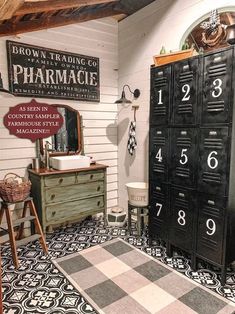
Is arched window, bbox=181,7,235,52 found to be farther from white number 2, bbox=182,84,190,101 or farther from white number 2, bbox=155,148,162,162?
white number 2, bbox=155,148,162,162

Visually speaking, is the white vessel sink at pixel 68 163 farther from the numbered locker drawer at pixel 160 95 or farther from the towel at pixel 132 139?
the numbered locker drawer at pixel 160 95

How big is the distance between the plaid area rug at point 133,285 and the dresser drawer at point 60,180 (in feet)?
2.75

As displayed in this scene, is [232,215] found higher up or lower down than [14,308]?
higher up

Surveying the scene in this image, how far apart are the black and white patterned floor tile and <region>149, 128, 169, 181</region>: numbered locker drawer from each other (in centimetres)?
89

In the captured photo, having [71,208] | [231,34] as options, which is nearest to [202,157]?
[231,34]

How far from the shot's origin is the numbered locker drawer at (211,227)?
2.07m

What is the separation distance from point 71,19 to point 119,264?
3.13 m

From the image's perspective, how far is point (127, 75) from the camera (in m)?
3.65

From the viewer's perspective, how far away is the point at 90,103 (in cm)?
360

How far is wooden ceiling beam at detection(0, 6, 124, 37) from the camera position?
9.05ft

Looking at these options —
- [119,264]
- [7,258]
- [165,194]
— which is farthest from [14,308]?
[165,194]

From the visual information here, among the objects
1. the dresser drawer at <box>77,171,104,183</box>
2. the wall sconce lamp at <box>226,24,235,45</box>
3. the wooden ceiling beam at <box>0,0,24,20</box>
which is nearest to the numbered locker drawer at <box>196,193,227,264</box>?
the wall sconce lamp at <box>226,24,235,45</box>

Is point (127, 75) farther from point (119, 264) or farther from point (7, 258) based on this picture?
point (7, 258)

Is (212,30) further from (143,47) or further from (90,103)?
(90,103)
